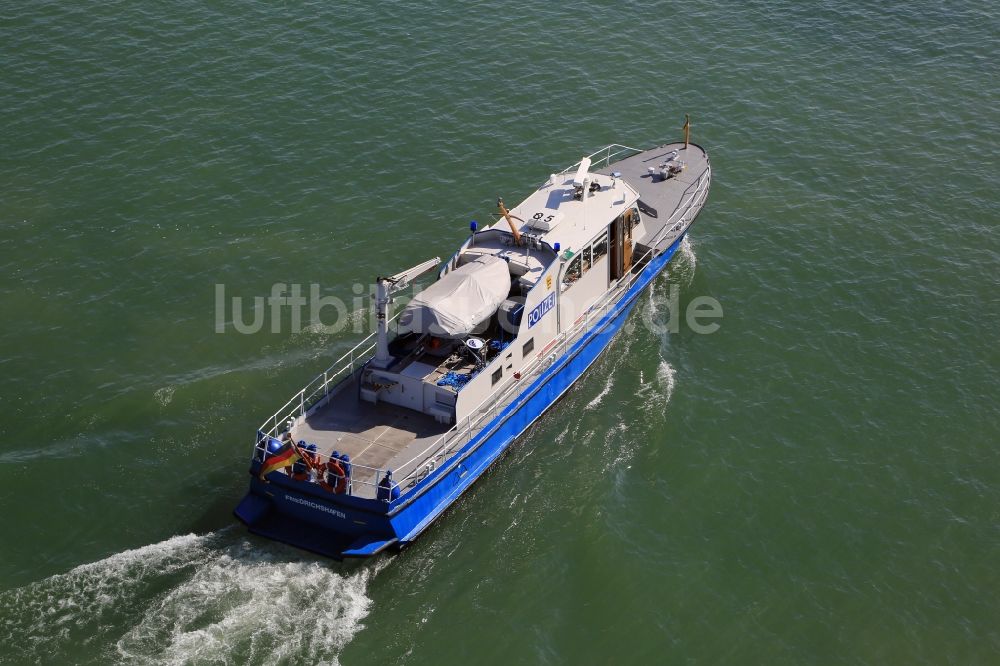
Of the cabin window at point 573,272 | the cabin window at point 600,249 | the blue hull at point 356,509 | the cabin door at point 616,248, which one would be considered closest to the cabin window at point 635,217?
the cabin door at point 616,248

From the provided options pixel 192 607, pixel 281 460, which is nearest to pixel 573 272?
pixel 281 460

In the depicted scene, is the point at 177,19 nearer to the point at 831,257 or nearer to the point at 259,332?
the point at 259,332

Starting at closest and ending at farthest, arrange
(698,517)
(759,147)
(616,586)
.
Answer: (616,586)
(698,517)
(759,147)

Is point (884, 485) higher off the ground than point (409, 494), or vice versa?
point (409, 494)

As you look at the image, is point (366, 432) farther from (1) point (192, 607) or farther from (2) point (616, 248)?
(2) point (616, 248)

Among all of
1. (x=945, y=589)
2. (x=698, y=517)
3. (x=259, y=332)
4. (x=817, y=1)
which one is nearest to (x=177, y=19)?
(x=259, y=332)

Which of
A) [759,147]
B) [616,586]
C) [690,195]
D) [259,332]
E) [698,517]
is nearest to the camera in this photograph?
[616,586]
